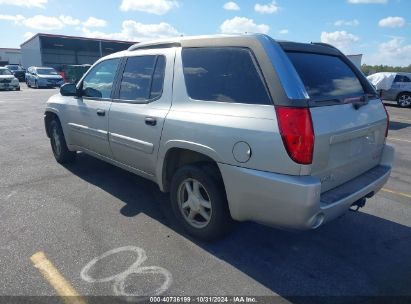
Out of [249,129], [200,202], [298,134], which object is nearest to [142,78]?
[200,202]

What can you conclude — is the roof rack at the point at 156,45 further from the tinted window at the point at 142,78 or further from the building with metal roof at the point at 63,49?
the building with metal roof at the point at 63,49

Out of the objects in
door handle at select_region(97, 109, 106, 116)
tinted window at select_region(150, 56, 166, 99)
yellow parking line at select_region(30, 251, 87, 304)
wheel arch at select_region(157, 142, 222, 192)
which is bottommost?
yellow parking line at select_region(30, 251, 87, 304)

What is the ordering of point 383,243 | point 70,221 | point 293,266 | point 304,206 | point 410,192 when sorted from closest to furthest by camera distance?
point 304,206 → point 293,266 → point 383,243 → point 70,221 → point 410,192

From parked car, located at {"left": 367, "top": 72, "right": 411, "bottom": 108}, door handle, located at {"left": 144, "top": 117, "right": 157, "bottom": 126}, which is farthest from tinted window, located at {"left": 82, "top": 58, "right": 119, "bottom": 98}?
parked car, located at {"left": 367, "top": 72, "right": 411, "bottom": 108}

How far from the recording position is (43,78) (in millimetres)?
27531

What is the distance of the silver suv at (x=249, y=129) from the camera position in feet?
8.40

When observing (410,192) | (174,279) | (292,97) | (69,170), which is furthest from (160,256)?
(410,192)

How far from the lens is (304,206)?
2490 mm

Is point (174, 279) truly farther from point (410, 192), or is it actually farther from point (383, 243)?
point (410, 192)

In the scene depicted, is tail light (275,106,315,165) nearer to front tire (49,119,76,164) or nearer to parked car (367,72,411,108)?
front tire (49,119,76,164)

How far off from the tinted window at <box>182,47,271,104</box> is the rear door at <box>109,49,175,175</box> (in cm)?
30

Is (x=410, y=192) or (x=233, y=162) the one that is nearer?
(x=233, y=162)

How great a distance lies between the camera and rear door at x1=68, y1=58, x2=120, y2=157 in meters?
4.35

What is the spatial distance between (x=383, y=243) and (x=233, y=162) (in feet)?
6.14
